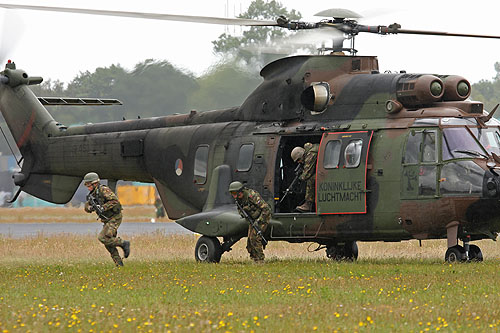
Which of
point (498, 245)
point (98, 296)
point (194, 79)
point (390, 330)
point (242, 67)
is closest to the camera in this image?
point (390, 330)

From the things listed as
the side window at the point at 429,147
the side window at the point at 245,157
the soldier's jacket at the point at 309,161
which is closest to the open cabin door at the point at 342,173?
the soldier's jacket at the point at 309,161

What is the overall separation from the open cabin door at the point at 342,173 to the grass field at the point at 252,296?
1.16 meters

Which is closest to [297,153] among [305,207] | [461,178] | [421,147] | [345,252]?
[305,207]

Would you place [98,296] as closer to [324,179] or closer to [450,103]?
[324,179]

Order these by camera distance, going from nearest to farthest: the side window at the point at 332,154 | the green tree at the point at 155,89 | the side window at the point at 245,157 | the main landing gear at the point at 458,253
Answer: the main landing gear at the point at 458,253 → the side window at the point at 332,154 → the side window at the point at 245,157 → the green tree at the point at 155,89

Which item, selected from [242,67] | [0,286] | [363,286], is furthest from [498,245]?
[0,286]

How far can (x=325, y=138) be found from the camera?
18.8 m

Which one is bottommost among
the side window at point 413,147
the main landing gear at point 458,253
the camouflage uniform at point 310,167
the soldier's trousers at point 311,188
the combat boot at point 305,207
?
the main landing gear at point 458,253

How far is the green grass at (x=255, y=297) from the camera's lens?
10.8 metres

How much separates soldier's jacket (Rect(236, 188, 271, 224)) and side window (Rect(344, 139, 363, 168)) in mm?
1998

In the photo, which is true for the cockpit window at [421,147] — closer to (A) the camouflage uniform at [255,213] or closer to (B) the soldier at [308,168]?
(B) the soldier at [308,168]

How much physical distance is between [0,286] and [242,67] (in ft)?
50.6

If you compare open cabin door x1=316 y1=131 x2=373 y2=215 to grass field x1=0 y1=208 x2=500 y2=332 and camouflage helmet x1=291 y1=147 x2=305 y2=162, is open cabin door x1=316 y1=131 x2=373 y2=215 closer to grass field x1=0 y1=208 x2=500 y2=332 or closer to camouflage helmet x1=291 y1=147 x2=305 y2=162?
camouflage helmet x1=291 y1=147 x2=305 y2=162

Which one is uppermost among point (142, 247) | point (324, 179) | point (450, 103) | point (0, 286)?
point (450, 103)
